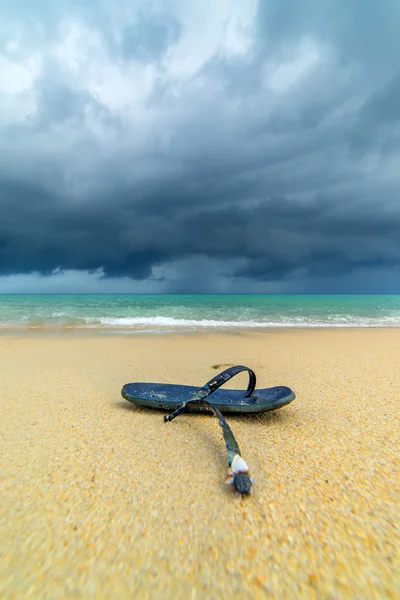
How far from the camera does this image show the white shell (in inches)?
70.7

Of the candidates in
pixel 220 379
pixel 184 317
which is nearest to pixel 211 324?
pixel 184 317

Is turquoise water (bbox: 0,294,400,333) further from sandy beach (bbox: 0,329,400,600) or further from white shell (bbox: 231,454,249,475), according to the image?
white shell (bbox: 231,454,249,475)

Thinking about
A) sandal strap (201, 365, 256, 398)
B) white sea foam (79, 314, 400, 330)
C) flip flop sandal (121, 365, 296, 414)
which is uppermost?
sandal strap (201, 365, 256, 398)

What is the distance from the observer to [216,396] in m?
3.30

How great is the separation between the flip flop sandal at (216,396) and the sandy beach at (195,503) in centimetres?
15

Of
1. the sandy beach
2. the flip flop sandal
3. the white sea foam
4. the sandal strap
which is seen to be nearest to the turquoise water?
the white sea foam

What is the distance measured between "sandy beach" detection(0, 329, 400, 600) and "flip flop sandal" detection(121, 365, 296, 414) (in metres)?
0.15

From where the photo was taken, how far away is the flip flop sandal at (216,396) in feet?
9.02

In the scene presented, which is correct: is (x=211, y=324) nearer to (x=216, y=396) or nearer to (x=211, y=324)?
(x=211, y=324)

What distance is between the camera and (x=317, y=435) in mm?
2574

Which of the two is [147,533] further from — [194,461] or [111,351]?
[111,351]

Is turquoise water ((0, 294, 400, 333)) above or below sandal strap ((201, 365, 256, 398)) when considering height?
below

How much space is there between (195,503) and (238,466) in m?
0.34

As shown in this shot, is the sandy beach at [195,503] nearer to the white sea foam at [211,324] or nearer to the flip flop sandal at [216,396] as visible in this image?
the flip flop sandal at [216,396]
